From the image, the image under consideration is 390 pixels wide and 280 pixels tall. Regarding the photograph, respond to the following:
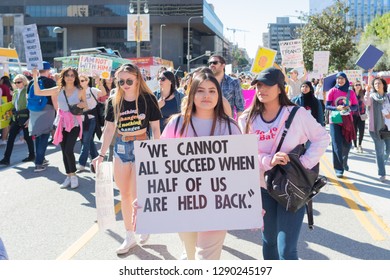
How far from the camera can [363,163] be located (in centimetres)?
1025

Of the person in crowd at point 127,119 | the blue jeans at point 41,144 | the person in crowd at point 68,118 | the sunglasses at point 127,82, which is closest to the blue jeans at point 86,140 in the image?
the blue jeans at point 41,144


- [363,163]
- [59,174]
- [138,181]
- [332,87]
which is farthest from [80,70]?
[138,181]

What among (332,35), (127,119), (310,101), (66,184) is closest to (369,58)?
(310,101)

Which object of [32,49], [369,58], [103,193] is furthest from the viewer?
[369,58]

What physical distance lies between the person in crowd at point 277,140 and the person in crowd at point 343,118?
17.3ft

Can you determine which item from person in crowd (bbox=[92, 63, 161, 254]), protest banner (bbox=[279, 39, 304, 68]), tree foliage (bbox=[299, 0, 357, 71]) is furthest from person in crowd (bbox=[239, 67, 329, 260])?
tree foliage (bbox=[299, 0, 357, 71])

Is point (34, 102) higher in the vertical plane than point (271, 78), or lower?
lower

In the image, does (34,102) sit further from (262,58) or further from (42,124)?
(262,58)

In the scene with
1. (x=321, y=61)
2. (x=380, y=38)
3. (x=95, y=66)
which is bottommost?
(x=95, y=66)

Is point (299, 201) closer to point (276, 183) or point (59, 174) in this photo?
point (276, 183)

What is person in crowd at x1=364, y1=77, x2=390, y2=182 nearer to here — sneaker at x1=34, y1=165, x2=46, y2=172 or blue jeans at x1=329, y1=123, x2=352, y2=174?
blue jeans at x1=329, y1=123, x2=352, y2=174

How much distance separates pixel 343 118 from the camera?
8.49 m

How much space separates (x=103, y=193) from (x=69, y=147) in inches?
126

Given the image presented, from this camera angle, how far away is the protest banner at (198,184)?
124 inches
